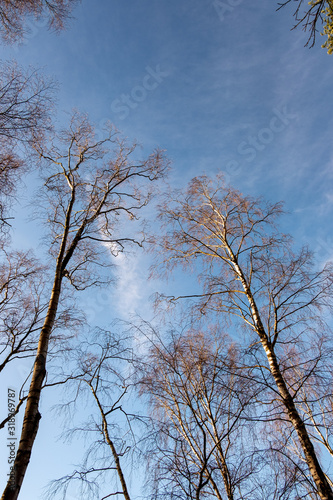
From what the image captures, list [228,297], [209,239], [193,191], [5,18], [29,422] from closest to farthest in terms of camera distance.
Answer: [29,422] < [5,18] < [228,297] < [209,239] < [193,191]

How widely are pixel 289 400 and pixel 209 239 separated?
4.27 metres

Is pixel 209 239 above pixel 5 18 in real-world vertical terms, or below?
below

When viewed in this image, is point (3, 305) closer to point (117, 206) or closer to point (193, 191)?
point (117, 206)

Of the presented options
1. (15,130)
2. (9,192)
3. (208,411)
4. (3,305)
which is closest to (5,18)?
(15,130)

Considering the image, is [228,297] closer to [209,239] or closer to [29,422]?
[209,239]

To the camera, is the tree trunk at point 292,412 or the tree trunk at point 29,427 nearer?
the tree trunk at point 29,427

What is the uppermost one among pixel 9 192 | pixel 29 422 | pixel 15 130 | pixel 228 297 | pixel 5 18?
pixel 5 18

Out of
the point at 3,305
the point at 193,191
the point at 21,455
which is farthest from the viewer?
the point at 3,305

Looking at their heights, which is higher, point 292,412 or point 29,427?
point 29,427

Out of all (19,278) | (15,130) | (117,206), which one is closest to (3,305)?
(19,278)

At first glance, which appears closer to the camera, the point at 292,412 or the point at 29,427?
the point at 29,427

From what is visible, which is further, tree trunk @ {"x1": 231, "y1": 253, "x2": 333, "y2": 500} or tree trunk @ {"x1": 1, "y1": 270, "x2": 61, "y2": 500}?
tree trunk @ {"x1": 231, "y1": 253, "x2": 333, "y2": 500}

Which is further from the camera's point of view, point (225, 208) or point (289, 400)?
point (225, 208)

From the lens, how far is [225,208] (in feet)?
26.3
